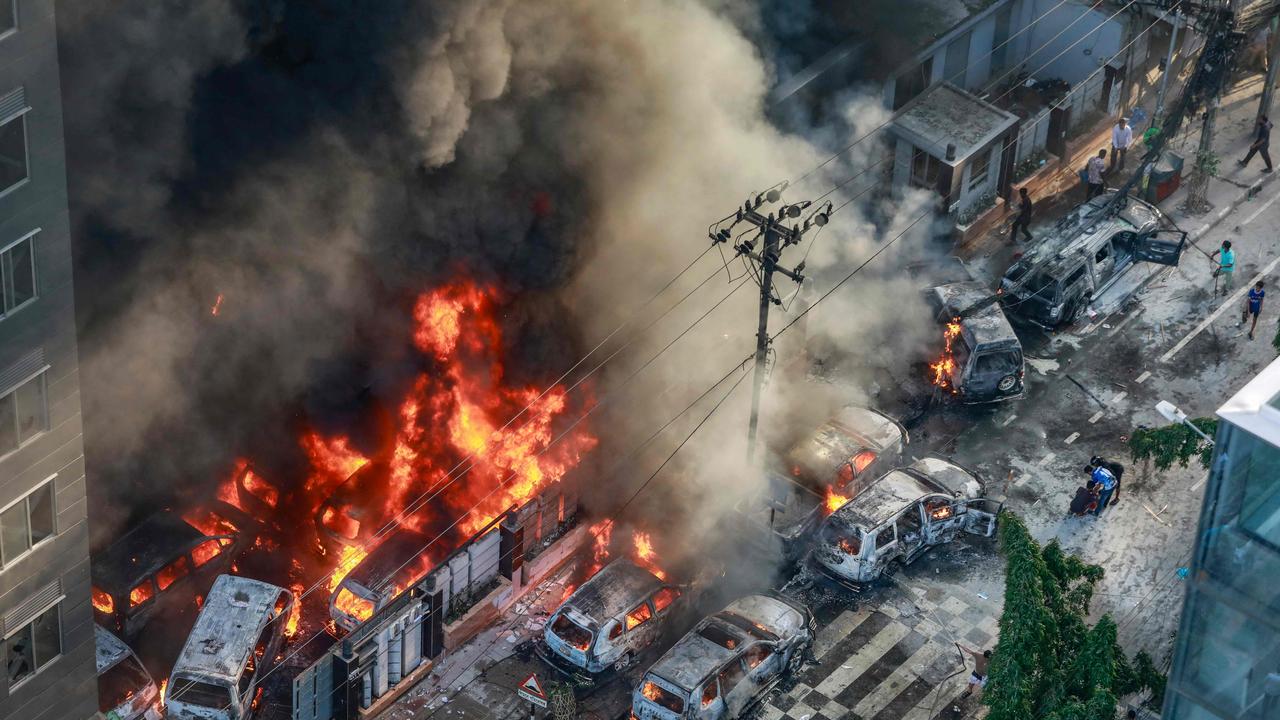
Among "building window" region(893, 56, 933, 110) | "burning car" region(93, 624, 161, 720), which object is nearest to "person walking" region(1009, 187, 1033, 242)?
"building window" region(893, 56, 933, 110)

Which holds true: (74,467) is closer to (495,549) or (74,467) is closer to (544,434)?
(495,549)

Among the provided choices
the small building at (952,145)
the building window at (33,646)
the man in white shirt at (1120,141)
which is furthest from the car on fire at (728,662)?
the man in white shirt at (1120,141)

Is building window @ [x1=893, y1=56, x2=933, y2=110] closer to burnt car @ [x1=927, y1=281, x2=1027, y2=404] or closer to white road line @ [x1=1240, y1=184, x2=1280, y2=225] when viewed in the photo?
burnt car @ [x1=927, y1=281, x2=1027, y2=404]

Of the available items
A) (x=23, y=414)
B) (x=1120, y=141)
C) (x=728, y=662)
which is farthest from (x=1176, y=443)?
(x=23, y=414)

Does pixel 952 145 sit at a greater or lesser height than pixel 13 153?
lesser

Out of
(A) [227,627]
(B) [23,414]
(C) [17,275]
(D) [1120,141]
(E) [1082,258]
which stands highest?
(C) [17,275]

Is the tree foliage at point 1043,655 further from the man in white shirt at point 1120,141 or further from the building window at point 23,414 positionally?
the man in white shirt at point 1120,141

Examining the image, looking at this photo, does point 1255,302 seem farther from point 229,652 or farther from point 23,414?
point 23,414
